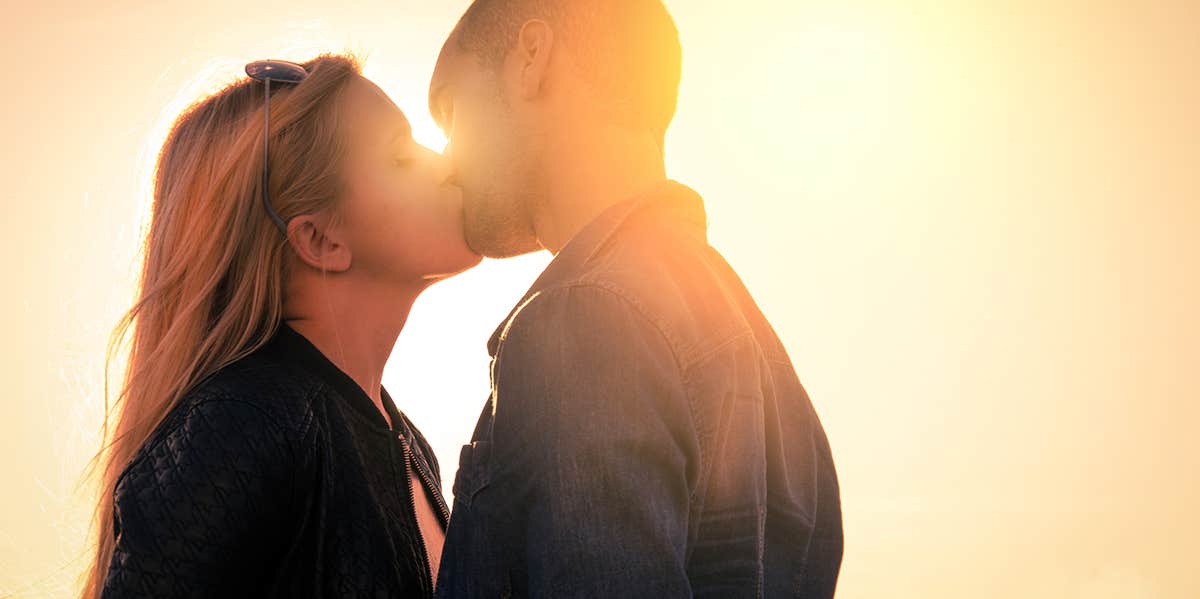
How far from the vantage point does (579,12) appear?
8.93ft

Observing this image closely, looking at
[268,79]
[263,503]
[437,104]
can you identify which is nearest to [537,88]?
[437,104]

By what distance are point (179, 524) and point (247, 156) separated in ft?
3.90

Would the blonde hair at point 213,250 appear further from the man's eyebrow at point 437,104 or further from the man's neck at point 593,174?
the man's neck at point 593,174

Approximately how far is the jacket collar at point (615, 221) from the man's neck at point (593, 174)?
0.15 m

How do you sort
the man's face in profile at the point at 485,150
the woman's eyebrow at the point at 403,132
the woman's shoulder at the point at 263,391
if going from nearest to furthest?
the woman's shoulder at the point at 263,391, the man's face in profile at the point at 485,150, the woman's eyebrow at the point at 403,132

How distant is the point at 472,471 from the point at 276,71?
5.75ft

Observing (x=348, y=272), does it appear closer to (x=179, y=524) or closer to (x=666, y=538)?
(x=179, y=524)

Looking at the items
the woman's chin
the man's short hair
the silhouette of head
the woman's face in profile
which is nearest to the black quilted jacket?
the woman's face in profile

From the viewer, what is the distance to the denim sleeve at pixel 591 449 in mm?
1720

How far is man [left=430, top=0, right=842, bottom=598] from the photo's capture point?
175 centimetres

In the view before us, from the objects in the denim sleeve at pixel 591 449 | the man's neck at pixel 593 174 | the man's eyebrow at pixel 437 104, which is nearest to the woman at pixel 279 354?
the man's eyebrow at pixel 437 104

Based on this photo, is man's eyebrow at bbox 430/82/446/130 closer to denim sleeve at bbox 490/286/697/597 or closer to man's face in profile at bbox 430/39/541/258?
man's face in profile at bbox 430/39/541/258

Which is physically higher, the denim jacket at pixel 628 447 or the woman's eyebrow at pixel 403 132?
the woman's eyebrow at pixel 403 132

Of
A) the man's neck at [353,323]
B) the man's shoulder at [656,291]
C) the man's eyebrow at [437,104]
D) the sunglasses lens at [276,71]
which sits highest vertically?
the sunglasses lens at [276,71]
